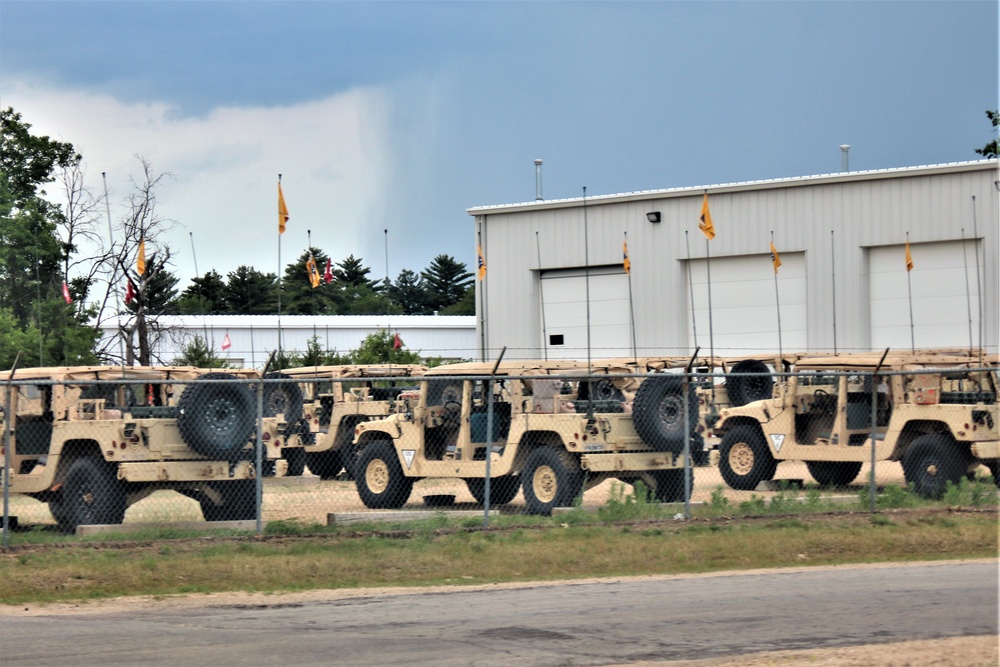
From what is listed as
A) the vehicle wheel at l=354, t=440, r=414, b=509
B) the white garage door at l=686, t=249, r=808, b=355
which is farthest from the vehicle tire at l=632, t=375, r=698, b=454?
the white garage door at l=686, t=249, r=808, b=355

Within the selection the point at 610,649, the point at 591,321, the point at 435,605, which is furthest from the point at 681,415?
the point at 591,321

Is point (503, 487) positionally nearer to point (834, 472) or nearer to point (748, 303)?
point (834, 472)

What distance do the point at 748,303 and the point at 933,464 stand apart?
74.3 ft

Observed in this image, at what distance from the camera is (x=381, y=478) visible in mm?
20094

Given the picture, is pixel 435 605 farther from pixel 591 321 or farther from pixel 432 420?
→ pixel 591 321

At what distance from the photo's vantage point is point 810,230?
4038 cm

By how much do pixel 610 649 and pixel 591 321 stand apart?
34.4 m

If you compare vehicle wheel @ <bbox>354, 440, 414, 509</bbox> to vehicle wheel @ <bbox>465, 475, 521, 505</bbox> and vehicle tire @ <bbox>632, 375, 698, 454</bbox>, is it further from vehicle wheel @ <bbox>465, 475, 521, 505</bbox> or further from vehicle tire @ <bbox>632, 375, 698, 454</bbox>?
vehicle tire @ <bbox>632, 375, 698, 454</bbox>

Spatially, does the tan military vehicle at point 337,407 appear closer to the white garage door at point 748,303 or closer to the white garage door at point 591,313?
the white garage door at point 748,303

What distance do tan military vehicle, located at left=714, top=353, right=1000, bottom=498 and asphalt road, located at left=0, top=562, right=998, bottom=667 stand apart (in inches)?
228

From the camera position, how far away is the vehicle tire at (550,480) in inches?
704

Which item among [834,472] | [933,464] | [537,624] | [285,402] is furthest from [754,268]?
[537,624]

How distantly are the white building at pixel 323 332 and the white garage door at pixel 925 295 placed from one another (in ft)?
89.2

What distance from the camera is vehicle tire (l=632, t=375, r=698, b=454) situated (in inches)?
712
